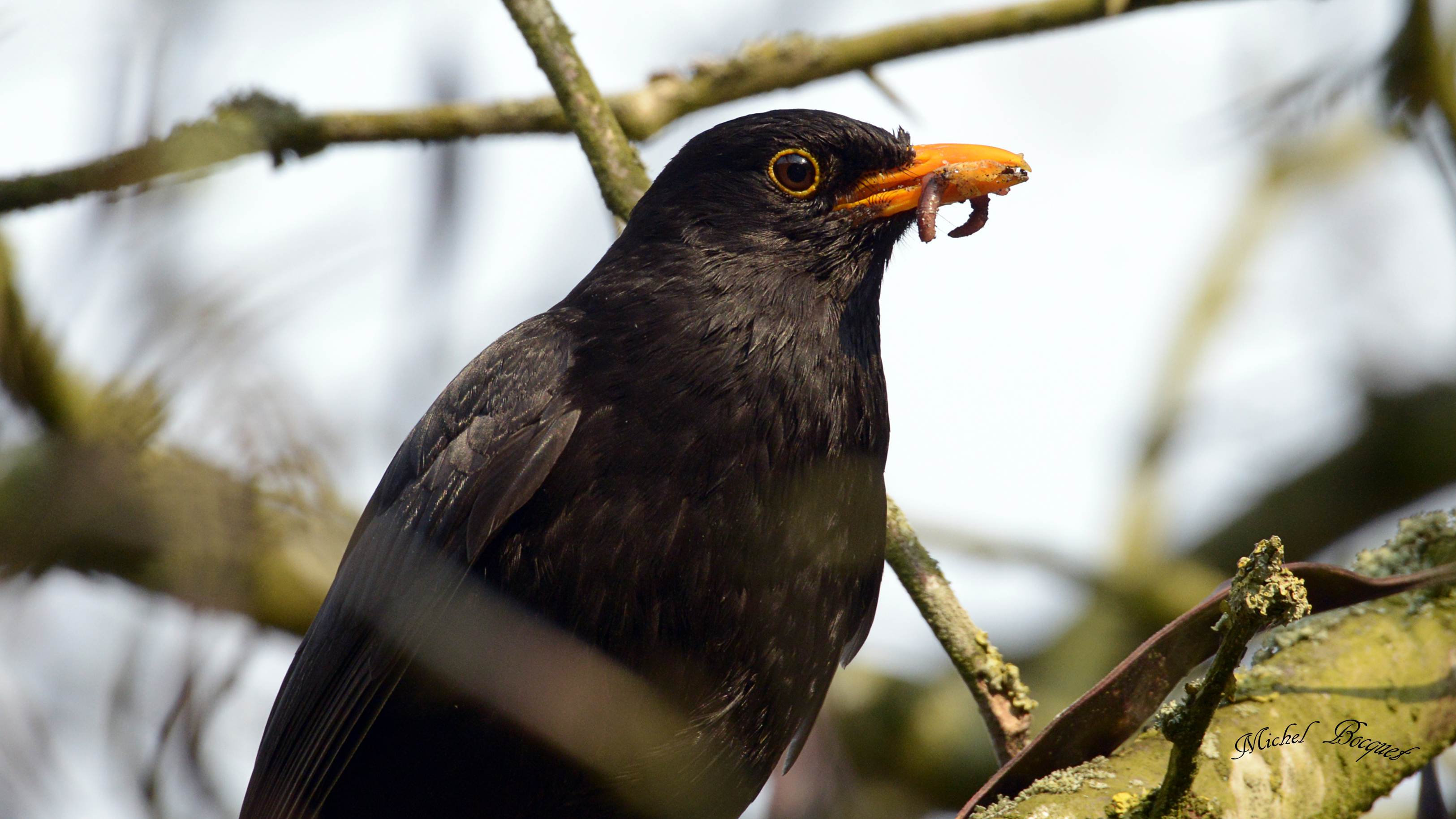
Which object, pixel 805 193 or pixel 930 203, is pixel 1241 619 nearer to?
pixel 930 203

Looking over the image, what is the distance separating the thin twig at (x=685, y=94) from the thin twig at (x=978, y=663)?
5.92 feet

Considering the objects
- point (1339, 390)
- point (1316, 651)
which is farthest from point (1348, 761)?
point (1339, 390)

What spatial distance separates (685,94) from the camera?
4.34 m

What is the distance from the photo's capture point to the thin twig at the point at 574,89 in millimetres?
3797

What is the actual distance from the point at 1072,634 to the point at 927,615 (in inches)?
98.0

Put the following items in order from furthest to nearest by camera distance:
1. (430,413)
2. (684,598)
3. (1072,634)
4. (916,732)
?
(1072,634) → (916,732) → (430,413) → (684,598)

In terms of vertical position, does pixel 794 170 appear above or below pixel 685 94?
below

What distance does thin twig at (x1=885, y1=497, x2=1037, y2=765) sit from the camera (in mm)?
3146

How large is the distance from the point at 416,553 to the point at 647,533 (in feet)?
2.59

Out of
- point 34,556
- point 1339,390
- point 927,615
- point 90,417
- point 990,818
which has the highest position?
point 1339,390

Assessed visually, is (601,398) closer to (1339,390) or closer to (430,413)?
(430,413)

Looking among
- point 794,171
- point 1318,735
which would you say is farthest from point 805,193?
point 1318,735

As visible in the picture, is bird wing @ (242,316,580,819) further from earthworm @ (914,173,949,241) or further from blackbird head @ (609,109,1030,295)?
earthworm @ (914,173,949,241)

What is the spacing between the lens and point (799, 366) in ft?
11.3
